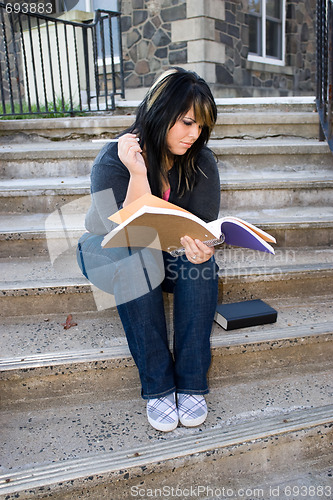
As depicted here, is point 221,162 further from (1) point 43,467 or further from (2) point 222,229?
(1) point 43,467

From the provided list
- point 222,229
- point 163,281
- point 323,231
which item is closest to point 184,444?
point 163,281

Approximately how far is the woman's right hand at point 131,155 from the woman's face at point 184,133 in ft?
0.40

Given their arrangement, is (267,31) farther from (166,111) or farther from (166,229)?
(166,229)

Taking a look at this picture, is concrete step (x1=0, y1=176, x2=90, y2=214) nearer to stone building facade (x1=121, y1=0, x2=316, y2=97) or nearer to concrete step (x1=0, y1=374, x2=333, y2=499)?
concrete step (x1=0, y1=374, x2=333, y2=499)

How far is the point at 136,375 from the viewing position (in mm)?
1502

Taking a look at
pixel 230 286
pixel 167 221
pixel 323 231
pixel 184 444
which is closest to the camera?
pixel 167 221

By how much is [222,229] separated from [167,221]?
21cm

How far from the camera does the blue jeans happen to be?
131cm

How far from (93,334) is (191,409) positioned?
1.65 ft

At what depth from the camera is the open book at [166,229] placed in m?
1.11

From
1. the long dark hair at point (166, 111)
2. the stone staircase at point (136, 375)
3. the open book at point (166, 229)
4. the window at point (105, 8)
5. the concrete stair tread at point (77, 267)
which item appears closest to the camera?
the open book at point (166, 229)

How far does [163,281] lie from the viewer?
57.8 inches
